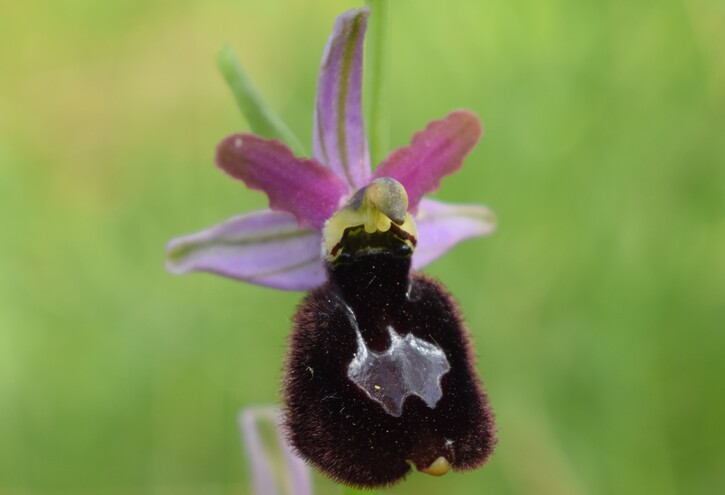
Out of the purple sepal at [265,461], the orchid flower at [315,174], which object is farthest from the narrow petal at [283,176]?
the purple sepal at [265,461]

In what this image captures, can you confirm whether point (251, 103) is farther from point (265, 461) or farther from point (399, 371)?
point (265, 461)

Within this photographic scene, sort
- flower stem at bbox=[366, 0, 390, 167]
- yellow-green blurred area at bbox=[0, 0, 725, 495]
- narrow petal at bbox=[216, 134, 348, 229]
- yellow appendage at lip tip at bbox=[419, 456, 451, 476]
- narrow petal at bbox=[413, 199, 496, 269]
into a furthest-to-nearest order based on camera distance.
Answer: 1. yellow-green blurred area at bbox=[0, 0, 725, 495]
2. narrow petal at bbox=[413, 199, 496, 269]
3. flower stem at bbox=[366, 0, 390, 167]
4. narrow petal at bbox=[216, 134, 348, 229]
5. yellow appendage at lip tip at bbox=[419, 456, 451, 476]

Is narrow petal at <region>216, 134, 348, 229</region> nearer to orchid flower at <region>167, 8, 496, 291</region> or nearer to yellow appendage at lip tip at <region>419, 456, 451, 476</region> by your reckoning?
orchid flower at <region>167, 8, 496, 291</region>

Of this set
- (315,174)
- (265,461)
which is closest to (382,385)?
(315,174)

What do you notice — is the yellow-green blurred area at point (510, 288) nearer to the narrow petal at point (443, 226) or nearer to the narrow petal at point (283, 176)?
Answer: the narrow petal at point (443, 226)

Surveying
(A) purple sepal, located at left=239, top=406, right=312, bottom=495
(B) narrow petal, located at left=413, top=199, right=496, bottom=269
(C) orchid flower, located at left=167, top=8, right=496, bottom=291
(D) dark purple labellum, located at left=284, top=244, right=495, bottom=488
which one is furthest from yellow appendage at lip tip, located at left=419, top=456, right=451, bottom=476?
(A) purple sepal, located at left=239, top=406, right=312, bottom=495
